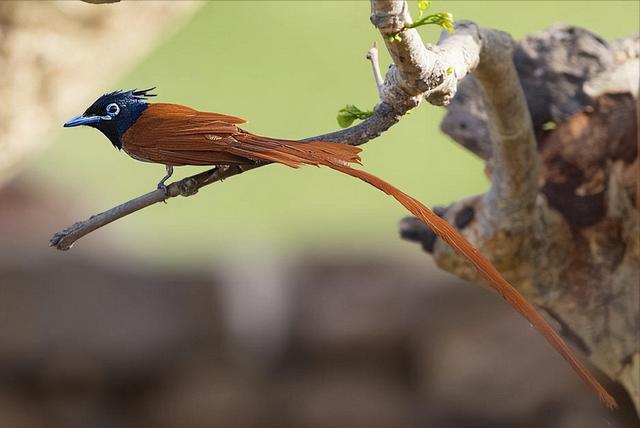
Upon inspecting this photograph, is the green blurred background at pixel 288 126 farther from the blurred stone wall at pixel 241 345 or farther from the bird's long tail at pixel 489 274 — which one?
the bird's long tail at pixel 489 274

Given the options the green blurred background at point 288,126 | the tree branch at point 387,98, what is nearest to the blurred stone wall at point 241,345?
the green blurred background at point 288,126

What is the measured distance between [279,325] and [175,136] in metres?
2.28

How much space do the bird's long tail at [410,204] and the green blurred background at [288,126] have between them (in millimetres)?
1993

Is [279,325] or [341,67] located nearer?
[279,325]

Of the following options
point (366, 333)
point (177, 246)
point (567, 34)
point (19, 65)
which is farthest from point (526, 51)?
point (177, 246)

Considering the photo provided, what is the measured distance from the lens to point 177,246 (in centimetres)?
343

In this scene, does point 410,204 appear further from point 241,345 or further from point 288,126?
point 241,345

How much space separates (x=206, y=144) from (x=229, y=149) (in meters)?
0.02

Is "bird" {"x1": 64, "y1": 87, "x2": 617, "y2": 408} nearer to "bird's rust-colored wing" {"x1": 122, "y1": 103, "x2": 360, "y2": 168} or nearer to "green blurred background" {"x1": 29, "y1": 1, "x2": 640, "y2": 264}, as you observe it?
"bird's rust-colored wing" {"x1": 122, "y1": 103, "x2": 360, "y2": 168}

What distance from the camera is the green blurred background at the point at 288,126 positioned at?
9.98 feet

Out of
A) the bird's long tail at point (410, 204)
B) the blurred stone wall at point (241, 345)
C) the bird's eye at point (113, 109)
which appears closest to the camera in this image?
the bird's long tail at point (410, 204)

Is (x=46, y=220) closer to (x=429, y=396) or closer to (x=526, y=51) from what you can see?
(x=429, y=396)

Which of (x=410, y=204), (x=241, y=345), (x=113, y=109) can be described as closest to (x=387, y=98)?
(x=410, y=204)

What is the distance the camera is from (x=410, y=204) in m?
0.82
